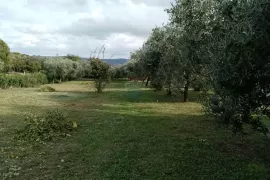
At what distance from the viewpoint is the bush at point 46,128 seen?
12.4 m

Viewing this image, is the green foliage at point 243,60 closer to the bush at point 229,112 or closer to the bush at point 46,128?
the bush at point 229,112

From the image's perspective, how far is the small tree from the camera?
3706cm

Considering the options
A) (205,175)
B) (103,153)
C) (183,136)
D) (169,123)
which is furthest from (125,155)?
(169,123)

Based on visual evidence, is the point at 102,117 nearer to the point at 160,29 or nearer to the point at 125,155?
the point at 125,155

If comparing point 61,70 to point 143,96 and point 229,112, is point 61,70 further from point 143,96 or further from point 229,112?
point 229,112

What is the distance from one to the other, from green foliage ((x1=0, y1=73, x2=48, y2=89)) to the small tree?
17.0 meters

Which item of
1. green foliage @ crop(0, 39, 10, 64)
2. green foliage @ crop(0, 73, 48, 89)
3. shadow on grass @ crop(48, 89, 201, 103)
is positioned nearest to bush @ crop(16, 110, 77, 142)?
shadow on grass @ crop(48, 89, 201, 103)

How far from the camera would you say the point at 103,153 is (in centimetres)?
1012

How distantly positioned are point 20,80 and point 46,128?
132 ft

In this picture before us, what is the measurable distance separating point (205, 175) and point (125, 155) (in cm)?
298

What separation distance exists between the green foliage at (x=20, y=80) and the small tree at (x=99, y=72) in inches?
668

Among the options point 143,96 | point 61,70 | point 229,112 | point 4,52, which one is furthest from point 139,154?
point 4,52

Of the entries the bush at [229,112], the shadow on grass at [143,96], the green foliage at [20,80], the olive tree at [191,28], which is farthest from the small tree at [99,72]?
the bush at [229,112]

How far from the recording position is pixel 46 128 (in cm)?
1312
